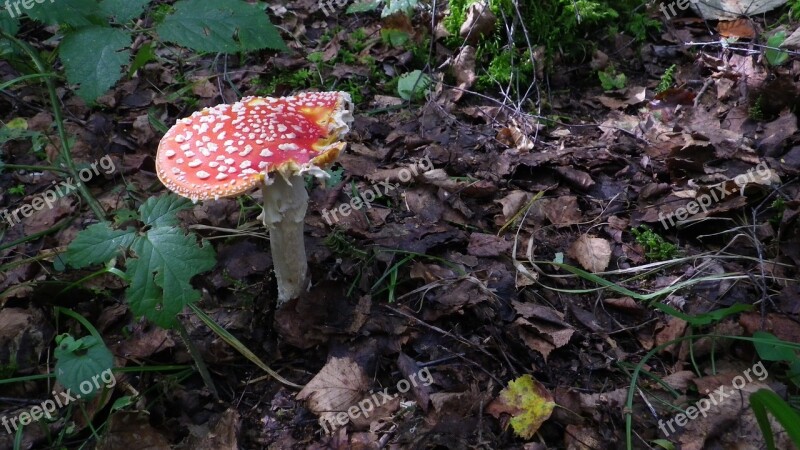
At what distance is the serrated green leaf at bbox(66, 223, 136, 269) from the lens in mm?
2346

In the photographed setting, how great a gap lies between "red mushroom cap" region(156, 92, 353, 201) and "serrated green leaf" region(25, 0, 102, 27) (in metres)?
0.66

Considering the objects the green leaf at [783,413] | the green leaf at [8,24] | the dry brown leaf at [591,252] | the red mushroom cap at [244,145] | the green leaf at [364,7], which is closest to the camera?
the green leaf at [783,413]

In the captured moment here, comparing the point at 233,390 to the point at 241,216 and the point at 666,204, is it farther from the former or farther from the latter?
the point at 666,204

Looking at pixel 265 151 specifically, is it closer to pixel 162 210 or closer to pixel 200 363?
pixel 162 210

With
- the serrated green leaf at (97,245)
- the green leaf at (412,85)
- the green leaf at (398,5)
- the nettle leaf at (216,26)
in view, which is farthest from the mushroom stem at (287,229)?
the green leaf at (398,5)

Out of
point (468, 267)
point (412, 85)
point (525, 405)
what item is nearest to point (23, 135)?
point (412, 85)

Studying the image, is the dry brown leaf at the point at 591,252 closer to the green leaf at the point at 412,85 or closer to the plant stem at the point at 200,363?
the green leaf at the point at 412,85

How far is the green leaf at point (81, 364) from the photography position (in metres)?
2.26

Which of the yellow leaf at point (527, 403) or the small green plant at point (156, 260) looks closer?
the small green plant at point (156, 260)

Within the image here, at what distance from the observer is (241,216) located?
3.54 meters

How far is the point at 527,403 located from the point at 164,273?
5.62 ft

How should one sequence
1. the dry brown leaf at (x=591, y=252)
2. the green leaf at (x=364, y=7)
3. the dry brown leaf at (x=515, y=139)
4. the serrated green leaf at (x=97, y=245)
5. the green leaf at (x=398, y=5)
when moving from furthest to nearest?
the green leaf at (x=364, y=7), the green leaf at (x=398, y=5), the dry brown leaf at (x=515, y=139), the dry brown leaf at (x=591, y=252), the serrated green leaf at (x=97, y=245)

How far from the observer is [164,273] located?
2270 mm

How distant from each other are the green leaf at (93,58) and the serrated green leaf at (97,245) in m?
0.62
